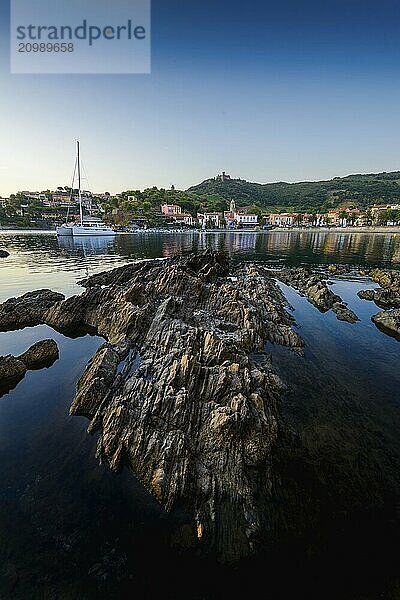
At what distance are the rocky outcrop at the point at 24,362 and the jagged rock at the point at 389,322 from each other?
3066cm

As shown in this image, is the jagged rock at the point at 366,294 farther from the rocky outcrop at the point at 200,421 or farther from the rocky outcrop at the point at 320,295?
the rocky outcrop at the point at 200,421

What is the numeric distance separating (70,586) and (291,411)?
39.3ft

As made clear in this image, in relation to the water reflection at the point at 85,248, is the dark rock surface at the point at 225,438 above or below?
above

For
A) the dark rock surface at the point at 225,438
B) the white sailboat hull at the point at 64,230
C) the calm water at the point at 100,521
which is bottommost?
the calm water at the point at 100,521

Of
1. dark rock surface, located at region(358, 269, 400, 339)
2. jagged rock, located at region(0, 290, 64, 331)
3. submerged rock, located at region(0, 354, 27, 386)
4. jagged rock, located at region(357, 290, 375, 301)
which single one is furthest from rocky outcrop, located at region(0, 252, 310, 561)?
jagged rock, located at region(357, 290, 375, 301)

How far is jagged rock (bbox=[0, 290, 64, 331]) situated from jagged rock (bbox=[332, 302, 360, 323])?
3201 cm

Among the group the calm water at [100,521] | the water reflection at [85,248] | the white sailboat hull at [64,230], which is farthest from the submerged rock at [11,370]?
the white sailboat hull at [64,230]

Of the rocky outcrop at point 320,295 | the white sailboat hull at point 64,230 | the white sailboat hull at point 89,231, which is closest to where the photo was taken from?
the rocky outcrop at point 320,295

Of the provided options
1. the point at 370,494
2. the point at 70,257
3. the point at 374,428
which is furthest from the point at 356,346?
the point at 70,257

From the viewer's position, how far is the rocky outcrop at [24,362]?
66.9 ft

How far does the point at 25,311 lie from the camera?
32062mm

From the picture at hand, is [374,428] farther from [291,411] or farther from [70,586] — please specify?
[70,586]

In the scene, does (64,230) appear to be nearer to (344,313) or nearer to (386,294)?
A: (386,294)

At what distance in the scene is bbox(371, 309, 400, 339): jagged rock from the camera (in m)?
30.0
